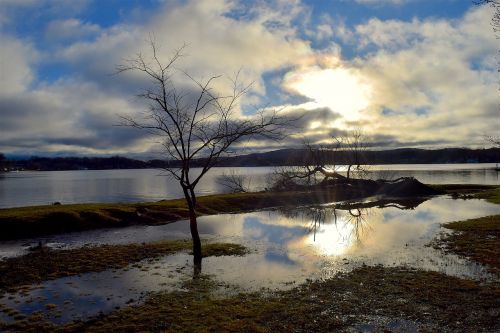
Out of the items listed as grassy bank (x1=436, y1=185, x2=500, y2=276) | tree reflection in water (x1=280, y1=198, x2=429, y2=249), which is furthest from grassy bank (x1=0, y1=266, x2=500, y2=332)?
tree reflection in water (x1=280, y1=198, x2=429, y2=249)

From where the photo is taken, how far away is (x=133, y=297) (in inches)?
584

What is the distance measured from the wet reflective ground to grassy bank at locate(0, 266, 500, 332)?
1.18 m

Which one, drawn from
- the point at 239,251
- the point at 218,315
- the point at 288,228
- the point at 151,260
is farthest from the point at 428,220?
the point at 218,315

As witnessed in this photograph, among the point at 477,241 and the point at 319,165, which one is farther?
the point at 319,165

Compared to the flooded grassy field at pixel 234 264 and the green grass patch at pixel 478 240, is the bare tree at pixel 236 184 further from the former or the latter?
the green grass patch at pixel 478 240

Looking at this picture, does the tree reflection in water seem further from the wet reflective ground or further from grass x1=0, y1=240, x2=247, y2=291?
grass x1=0, y1=240, x2=247, y2=291

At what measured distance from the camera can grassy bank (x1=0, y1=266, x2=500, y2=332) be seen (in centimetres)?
1169

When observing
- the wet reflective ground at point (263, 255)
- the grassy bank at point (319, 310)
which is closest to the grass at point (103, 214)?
the wet reflective ground at point (263, 255)

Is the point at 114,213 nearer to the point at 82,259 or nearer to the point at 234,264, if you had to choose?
the point at 82,259

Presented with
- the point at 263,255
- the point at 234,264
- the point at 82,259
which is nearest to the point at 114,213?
the point at 82,259

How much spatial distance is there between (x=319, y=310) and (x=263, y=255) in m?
9.49

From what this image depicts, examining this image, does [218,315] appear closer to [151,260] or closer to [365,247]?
[151,260]

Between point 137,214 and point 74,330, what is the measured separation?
1111 inches

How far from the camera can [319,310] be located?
12.9 metres
